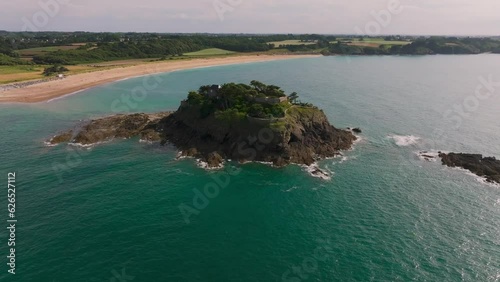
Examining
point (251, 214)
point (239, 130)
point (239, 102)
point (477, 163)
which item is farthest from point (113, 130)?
point (477, 163)

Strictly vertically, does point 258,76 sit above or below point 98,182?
above

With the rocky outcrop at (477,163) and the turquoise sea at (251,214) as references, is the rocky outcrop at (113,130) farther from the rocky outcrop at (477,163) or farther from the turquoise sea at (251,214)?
the rocky outcrop at (477,163)

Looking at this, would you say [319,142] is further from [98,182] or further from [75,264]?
[75,264]

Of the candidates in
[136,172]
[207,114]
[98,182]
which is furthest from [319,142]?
[98,182]

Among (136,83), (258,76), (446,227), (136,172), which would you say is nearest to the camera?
(446,227)

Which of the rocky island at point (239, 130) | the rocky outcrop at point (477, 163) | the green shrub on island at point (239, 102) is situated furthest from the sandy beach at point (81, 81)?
the rocky outcrop at point (477, 163)

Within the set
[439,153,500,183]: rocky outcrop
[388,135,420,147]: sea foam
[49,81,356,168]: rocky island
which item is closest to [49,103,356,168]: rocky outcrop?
[49,81,356,168]: rocky island
